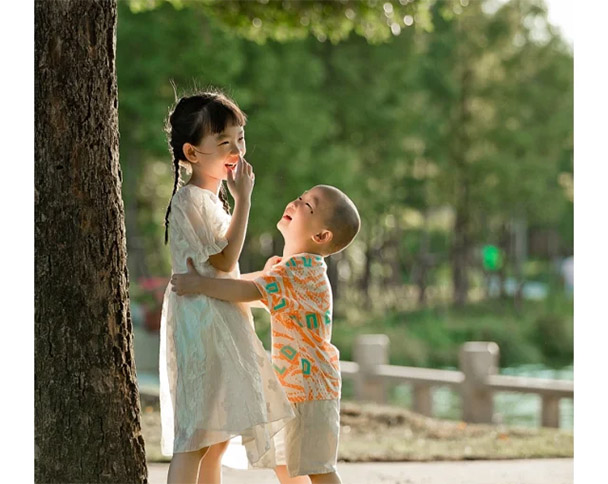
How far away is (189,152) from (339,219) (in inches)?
25.9

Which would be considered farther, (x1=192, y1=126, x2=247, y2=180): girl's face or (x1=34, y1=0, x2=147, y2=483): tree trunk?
(x1=34, y1=0, x2=147, y2=483): tree trunk

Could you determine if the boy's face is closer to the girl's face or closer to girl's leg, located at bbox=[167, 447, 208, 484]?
the girl's face

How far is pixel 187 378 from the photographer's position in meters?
3.87

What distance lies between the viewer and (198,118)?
4.00 metres

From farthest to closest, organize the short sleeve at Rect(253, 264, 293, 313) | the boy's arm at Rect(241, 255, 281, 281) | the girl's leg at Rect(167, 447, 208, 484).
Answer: the boy's arm at Rect(241, 255, 281, 281) < the short sleeve at Rect(253, 264, 293, 313) < the girl's leg at Rect(167, 447, 208, 484)

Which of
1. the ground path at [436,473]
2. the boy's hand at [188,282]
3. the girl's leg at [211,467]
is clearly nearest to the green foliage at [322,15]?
the ground path at [436,473]

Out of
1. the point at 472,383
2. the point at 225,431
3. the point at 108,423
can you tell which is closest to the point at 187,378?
the point at 225,431

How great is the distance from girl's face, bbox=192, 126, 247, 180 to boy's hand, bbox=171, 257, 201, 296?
0.39 m

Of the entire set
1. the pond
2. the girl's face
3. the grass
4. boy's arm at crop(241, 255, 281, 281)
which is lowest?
the pond

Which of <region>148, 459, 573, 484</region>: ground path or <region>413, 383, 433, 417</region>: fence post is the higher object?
<region>148, 459, 573, 484</region>: ground path

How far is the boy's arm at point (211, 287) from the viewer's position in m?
3.86

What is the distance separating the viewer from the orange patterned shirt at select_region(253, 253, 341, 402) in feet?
13.1

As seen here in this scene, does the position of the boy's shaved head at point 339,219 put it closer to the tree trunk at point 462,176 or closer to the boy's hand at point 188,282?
the boy's hand at point 188,282

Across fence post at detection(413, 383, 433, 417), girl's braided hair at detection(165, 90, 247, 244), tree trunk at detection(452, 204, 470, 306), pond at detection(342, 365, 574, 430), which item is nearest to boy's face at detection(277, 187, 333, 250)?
girl's braided hair at detection(165, 90, 247, 244)
